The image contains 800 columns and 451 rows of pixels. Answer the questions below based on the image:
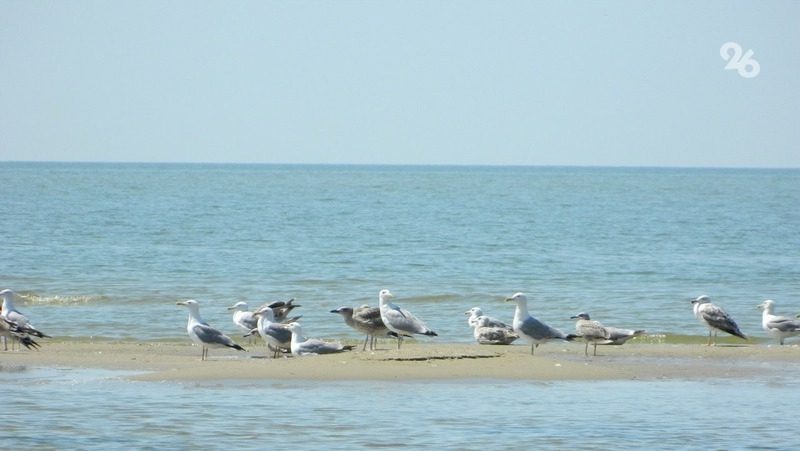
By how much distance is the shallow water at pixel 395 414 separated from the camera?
11.2 meters

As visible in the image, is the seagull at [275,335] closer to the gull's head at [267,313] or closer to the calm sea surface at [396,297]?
the gull's head at [267,313]

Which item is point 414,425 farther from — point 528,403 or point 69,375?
point 69,375

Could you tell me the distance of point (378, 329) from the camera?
60.6 feet

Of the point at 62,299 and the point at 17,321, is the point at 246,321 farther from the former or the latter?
the point at 62,299

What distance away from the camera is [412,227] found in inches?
2144

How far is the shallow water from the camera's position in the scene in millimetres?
11203

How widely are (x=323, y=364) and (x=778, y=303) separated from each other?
527 inches

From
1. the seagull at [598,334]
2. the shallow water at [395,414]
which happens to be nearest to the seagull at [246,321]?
the shallow water at [395,414]

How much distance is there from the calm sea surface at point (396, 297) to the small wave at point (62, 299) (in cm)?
10

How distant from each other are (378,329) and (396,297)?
27.5 ft

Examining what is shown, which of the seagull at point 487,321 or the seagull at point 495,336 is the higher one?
the seagull at point 487,321

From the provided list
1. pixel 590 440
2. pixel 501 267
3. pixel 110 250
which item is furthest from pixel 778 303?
pixel 110 250

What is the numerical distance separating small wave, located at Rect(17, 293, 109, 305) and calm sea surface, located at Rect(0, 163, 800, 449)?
0.31ft

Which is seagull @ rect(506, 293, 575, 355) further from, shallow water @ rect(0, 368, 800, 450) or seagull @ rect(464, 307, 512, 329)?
shallow water @ rect(0, 368, 800, 450)
